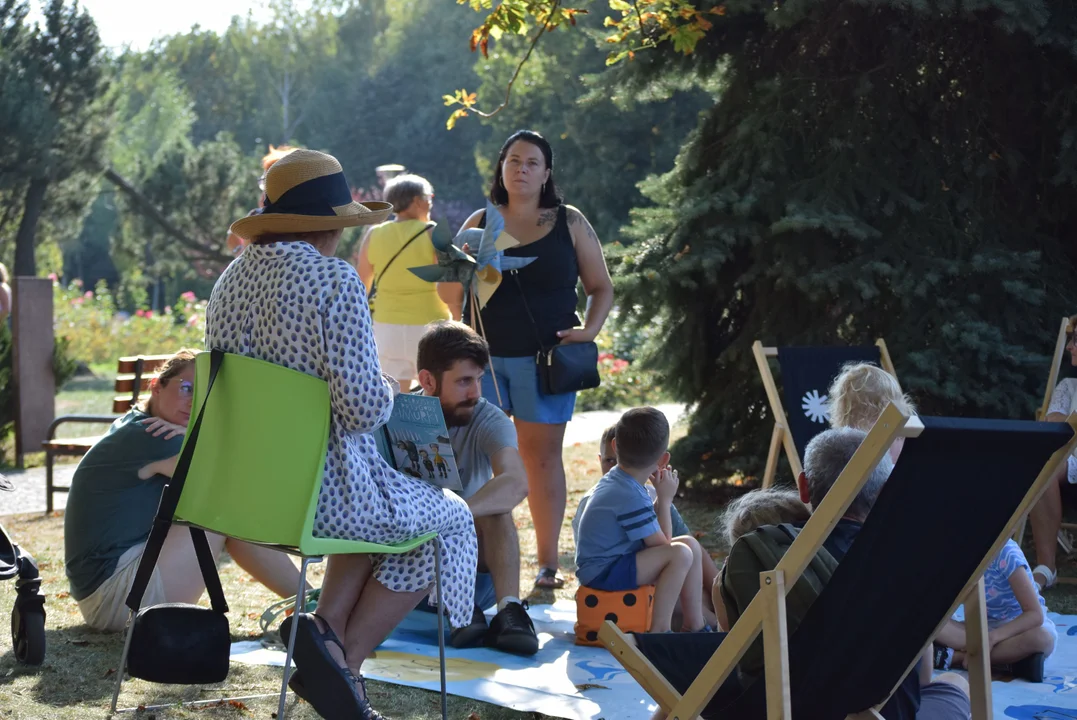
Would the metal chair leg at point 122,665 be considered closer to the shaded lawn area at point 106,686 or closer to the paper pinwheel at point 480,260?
the shaded lawn area at point 106,686

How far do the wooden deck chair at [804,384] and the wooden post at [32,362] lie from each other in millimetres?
5922

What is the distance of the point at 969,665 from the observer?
112 inches

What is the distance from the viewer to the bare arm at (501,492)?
409 cm

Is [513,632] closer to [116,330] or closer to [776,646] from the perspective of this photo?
[776,646]

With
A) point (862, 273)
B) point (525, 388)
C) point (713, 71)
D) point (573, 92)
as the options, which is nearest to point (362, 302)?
point (525, 388)

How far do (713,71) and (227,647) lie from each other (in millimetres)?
5548

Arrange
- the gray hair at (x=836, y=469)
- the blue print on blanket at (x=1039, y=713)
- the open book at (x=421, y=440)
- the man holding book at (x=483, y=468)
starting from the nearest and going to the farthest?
1. the gray hair at (x=836, y=469)
2. the open book at (x=421, y=440)
3. the blue print on blanket at (x=1039, y=713)
4. the man holding book at (x=483, y=468)

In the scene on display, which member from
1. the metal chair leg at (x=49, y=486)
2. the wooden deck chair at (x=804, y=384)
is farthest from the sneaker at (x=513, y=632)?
the metal chair leg at (x=49, y=486)

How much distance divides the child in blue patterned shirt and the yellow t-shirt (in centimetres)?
381

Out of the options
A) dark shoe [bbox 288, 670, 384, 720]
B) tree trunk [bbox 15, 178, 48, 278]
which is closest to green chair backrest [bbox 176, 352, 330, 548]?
dark shoe [bbox 288, 670, 384, 720]

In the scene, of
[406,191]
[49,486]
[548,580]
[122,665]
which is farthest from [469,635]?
[49,486]

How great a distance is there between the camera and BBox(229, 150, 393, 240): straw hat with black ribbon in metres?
2.98

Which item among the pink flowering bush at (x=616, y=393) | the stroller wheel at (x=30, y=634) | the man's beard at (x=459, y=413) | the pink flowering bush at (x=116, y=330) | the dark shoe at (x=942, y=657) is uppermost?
the man's beard at (x=459, y=413)

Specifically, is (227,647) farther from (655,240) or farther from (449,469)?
→ (655,240)
